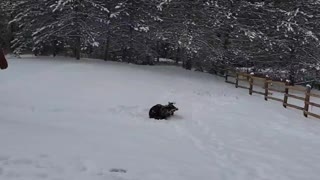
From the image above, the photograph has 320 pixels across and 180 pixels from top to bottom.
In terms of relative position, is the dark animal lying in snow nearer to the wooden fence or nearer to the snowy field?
the snowy field

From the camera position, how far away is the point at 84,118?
35.0 feet

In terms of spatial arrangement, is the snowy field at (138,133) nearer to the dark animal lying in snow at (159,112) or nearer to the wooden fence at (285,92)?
the dark animal lying in snow at (159,112)

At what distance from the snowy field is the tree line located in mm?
5999

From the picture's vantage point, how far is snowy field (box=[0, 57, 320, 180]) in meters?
6.00

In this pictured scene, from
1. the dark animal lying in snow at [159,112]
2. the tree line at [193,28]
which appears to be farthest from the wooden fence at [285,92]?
the dark animal lying in snow at [159,112]

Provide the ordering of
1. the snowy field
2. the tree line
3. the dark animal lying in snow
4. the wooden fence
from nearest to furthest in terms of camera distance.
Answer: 1. the snowy field
2. the dark animal lying in snow
3. the wooden fence
4. the tree line

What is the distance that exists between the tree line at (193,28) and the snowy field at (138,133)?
5999mm

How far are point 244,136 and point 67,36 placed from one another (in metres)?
17.1

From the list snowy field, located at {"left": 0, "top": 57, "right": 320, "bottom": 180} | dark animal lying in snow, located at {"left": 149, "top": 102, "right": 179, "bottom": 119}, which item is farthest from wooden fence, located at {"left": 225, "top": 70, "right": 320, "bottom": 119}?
dark animal lying in snow, located at {"left": 149, "top": 102, "right": 179, "bottom": 119}

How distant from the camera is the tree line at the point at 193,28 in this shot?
24.3 metres

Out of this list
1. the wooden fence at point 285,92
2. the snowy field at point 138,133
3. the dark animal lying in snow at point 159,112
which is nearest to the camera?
the snowy field at point 138,133

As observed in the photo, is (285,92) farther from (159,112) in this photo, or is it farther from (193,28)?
(193,28)

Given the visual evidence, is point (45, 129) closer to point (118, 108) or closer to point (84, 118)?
point (84, 118)

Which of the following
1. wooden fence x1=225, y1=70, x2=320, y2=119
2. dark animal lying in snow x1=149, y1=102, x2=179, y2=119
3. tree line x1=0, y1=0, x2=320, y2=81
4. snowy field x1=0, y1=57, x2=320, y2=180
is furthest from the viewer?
tree line x1=0, y1=0, x2=320, y2=81
